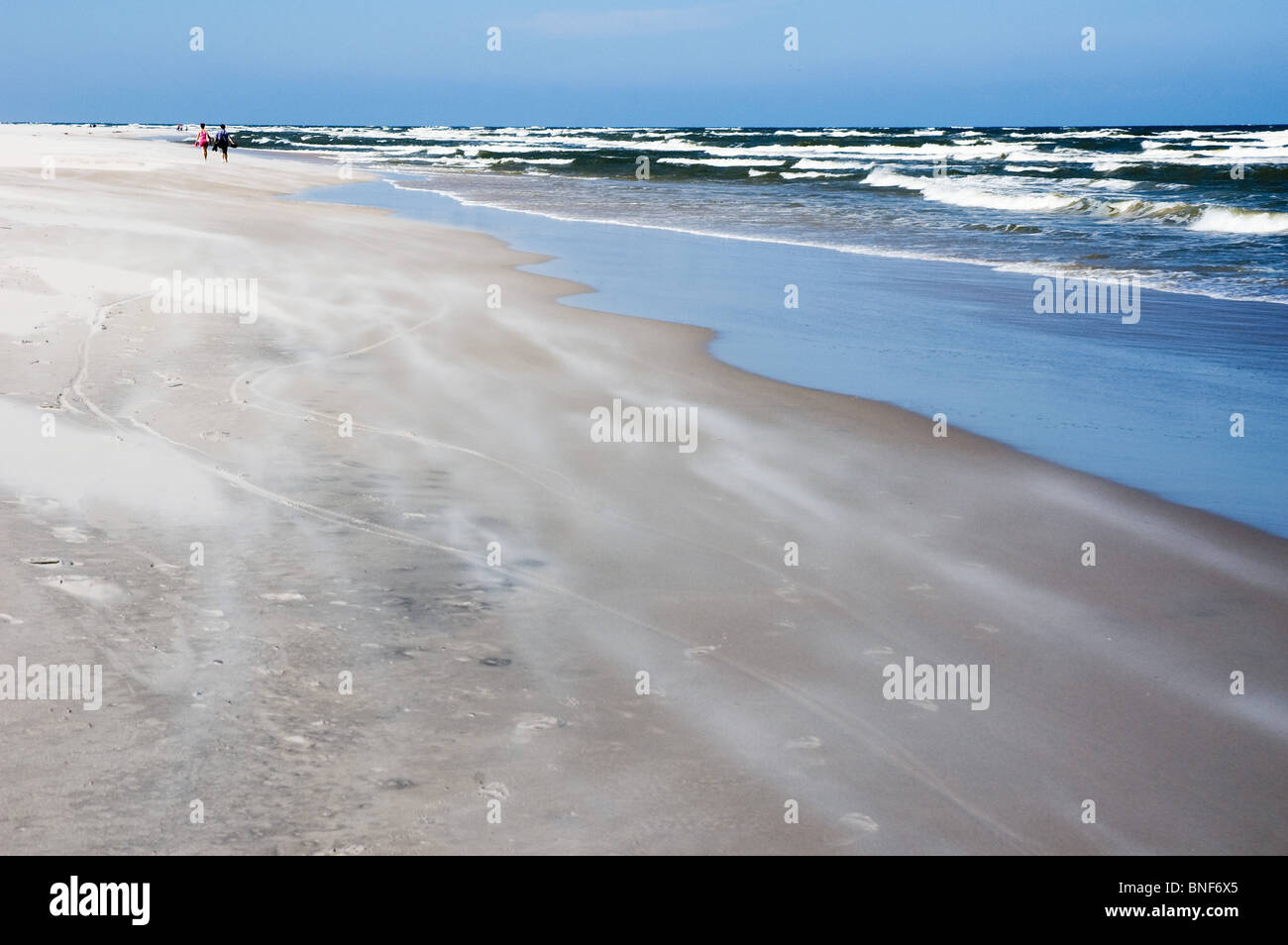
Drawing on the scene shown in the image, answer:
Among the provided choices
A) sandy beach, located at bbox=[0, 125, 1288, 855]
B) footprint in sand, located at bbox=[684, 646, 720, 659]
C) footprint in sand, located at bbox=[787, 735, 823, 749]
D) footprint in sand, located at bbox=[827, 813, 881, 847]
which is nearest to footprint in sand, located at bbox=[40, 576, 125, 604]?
sandy beach, located at bbox=[0, 125, 1288, 855]

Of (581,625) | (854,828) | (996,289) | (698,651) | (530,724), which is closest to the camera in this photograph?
(854,828)

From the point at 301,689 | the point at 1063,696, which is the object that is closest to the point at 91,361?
the point at 301,689

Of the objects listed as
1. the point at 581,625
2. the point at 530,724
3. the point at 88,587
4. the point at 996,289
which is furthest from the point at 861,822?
the point at 996,289

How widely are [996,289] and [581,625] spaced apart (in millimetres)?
10851

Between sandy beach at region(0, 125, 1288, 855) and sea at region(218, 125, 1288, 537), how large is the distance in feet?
3.07

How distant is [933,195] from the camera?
1278 inches

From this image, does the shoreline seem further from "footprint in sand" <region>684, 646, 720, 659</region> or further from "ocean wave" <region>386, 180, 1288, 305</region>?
"footprint in sand" <region>684, 646, 720, 659</region>

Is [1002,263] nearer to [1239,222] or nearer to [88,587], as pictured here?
[1239,222]

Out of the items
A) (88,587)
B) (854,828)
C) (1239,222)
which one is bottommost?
(854,828)

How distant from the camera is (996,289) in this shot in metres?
13.6

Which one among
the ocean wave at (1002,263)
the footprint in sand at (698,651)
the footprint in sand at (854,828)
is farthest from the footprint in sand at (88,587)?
the ocean wave at (1002,263)

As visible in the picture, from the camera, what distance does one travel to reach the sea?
7281mm

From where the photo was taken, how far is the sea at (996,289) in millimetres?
7281

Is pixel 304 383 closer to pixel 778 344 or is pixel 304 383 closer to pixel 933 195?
pixel 778 344
